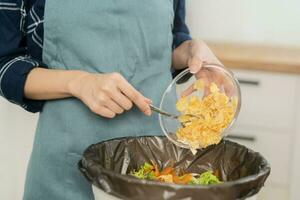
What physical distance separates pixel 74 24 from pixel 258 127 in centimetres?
93

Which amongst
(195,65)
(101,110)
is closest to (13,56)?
(101,110)

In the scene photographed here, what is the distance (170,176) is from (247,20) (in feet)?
3.93

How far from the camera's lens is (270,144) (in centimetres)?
162

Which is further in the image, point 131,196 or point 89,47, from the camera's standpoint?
point 89,47

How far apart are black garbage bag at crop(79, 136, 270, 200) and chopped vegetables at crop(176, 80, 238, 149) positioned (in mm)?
38

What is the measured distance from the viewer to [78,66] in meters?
0.86

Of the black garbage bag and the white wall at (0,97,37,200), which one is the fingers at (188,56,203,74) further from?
the white wall at (0,97,37,200)

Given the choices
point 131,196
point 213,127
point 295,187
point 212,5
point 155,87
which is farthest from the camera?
point 212,5

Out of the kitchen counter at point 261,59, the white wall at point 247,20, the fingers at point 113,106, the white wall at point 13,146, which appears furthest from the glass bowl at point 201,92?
the white wall at point 247,20

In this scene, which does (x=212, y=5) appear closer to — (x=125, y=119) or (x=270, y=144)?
(x=270, y=144)

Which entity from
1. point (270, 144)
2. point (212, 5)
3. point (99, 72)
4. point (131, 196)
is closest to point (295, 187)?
A: point (270, 144)

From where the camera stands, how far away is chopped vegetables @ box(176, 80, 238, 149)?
816 mm

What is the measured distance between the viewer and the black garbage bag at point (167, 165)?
0.62 meters

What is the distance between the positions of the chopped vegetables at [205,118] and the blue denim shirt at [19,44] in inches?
9.5
